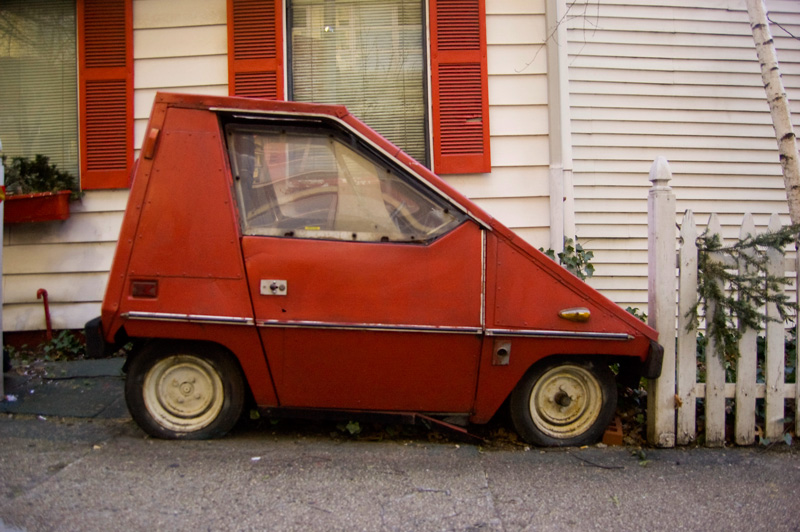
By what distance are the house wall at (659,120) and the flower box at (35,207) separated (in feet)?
16.0

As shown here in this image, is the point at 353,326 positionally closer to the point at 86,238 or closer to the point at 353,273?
the point at 353,273

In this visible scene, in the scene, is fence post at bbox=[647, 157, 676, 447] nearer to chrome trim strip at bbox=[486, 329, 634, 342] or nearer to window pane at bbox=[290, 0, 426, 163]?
chrome trim strip at bbox=[486, 329, 634, 342]

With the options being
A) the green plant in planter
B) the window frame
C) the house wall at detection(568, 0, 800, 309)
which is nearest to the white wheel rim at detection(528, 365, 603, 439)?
the window frame

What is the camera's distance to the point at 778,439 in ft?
12.8

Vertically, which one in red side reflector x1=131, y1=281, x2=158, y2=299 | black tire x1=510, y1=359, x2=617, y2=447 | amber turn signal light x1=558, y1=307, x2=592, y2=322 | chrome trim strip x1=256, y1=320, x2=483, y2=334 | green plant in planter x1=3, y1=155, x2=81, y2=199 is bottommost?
black tire x1=510, y1=359, x2=617, y2=447

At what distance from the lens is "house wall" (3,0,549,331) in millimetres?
5758

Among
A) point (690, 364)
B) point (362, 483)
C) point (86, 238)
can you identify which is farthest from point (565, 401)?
point (86, 238)

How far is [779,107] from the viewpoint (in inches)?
179

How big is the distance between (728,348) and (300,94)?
4219 mm

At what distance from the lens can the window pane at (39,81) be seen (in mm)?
5934

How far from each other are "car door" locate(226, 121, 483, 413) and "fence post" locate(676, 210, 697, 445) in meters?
1.30

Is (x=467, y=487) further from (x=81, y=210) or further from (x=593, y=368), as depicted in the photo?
(x=81, y=210)

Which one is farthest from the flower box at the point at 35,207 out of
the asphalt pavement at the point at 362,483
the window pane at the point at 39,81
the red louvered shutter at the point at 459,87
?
the red louvered shutter at the point at 459,87

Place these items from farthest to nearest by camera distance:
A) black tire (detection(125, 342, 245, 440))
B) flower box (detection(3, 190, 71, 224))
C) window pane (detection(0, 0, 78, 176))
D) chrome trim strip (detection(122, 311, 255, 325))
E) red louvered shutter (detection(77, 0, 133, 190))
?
window pane (detection(0, 0, 78, 176)), red louvered shutter (detection(77, 0, 133, 190)), flower box (detection(3, 190, 71, 224)), black tire (detection(125, 342, 245, 440)), chrome trim strip (detection(122, 311, 255, 325))
